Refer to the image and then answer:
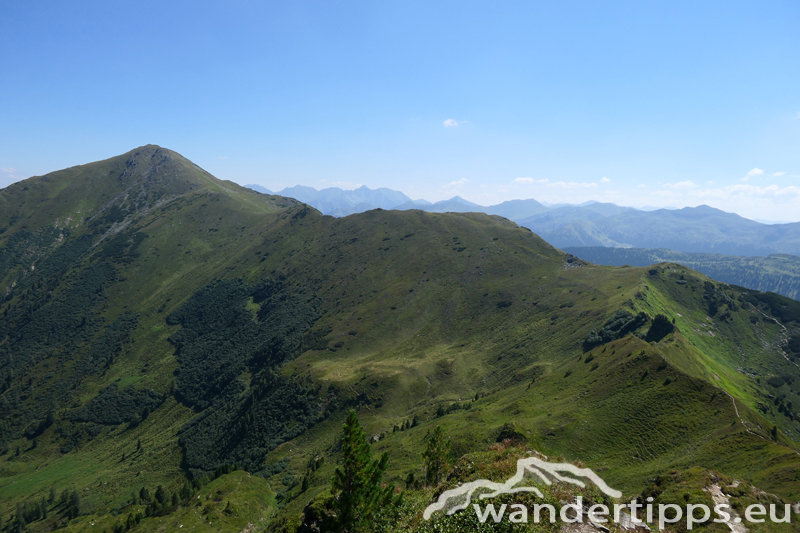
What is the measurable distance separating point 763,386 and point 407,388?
108 metres

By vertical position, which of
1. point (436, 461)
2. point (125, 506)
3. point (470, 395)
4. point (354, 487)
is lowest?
point (125, 506)

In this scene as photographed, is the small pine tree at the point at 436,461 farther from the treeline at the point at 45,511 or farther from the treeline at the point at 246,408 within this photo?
the treeline at the point at 45,511

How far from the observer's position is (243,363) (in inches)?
7653

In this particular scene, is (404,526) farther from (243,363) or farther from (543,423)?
(243,363)

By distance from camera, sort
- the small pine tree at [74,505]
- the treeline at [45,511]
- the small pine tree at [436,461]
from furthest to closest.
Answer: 1. the treeline at [45,511]
2. the small pine tree at [74,505]
3. the small pine tree at [436,461]

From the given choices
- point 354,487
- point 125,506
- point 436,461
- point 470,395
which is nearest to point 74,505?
point 125,506

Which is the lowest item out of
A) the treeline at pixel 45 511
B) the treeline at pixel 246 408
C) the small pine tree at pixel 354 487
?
the treeline at pixel 45 511

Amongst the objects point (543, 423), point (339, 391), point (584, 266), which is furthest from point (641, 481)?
point (584, 266)

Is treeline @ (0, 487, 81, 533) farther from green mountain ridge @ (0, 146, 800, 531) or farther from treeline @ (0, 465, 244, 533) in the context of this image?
green mountain ridge @ (0, 146, 800, 531)

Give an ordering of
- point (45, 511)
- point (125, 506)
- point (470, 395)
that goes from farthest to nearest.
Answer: point (45, 511)
point (470, 395)
point (125, 506)

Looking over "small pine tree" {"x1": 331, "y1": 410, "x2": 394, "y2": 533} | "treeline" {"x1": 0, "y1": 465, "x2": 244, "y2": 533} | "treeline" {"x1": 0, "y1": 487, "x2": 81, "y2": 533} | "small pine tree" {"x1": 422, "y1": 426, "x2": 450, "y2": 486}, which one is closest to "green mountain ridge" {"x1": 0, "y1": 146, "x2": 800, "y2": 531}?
"treeline" {"x1": 0, "y1": 487, "x2": 81, "y2": 533}

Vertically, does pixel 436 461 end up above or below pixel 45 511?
above

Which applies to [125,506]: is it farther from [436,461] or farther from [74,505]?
[436,461]

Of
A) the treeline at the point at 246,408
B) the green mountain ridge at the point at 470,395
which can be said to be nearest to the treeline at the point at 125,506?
the green mountain ridge at the point at 470,395
